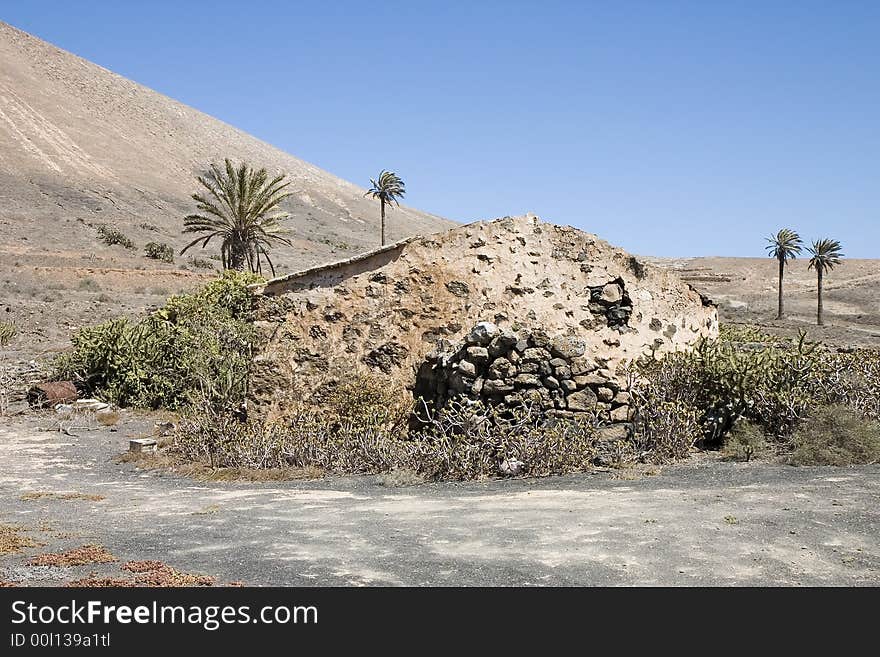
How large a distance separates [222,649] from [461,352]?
727 cm

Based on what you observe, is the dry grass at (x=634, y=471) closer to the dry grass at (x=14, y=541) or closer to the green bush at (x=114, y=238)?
the dry grass at (x=14, y=541)

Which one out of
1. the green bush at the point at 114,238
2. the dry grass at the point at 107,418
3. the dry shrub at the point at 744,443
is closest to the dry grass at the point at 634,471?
the dry shrub at the point at 744,443

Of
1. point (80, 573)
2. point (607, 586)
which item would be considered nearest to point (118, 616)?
point (80, 573)

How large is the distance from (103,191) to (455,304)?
59.0m

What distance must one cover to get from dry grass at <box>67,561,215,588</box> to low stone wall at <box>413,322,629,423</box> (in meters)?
5.86

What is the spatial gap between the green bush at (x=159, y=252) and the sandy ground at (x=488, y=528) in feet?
131

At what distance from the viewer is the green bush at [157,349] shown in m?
15.3

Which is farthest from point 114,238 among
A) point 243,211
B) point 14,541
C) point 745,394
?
point 14,541

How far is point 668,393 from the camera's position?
10891 millimetres

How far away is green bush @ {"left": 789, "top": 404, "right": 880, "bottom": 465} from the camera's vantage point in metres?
9.16

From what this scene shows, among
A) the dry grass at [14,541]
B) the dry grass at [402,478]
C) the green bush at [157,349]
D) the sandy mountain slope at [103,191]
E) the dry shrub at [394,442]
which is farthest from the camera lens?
the sandy mountain slope at [103,191]

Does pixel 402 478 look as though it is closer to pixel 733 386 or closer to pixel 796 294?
pixel 733 386

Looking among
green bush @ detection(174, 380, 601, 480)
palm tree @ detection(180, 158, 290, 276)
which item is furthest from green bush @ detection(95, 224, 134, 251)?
green bush @ detection(174, 380, 601, 480)

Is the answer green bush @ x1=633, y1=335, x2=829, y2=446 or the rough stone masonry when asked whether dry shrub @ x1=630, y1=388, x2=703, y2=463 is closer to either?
green bush @ x1=633, y1=335, x2=829, y2=446
